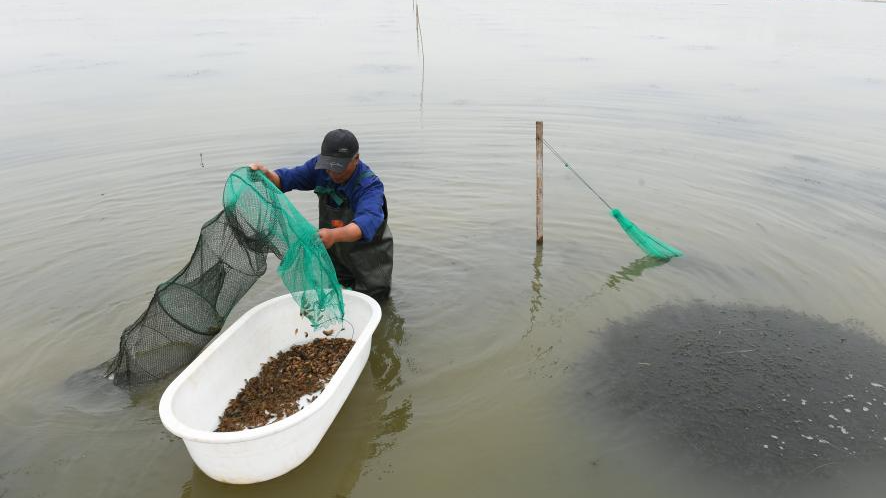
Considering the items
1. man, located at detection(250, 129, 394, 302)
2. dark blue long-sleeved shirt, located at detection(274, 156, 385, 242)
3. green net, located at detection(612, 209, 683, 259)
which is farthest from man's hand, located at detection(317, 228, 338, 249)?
green net, located at detection(612, 209, 683, 259)

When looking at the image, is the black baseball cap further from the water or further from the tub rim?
the water

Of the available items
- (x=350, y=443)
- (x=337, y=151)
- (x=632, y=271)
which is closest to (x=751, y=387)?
(x=632, y=271)

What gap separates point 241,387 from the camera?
4.31 m

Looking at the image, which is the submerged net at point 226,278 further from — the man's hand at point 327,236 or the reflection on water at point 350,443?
the reflection on water at point 350,443

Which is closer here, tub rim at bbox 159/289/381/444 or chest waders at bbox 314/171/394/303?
tub rim at bbox 159/289/381/444

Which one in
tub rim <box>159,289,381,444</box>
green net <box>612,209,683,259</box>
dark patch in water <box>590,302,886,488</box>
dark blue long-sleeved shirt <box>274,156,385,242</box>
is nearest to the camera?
tub rim <box>159,289,381,444</box>

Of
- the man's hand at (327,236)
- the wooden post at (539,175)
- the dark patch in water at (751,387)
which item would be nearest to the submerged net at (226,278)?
the man's hand at (327,236)

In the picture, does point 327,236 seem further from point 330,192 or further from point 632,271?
point 632,271

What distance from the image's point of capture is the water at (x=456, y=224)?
3.90 m

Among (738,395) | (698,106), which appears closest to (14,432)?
(738,395)

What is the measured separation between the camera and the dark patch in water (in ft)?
12.7

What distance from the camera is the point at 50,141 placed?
11.0 m

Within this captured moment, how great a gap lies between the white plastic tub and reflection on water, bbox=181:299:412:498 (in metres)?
0.13

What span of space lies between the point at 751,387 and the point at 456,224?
13.6 ft
